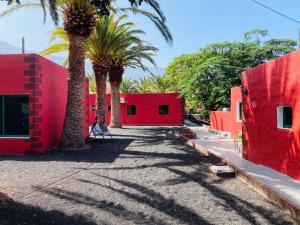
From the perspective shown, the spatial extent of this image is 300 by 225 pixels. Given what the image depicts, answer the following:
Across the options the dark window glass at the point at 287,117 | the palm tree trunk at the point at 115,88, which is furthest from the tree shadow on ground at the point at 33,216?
the palm tree trunk at the point at 115,88

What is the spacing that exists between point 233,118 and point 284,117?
1068 centimetres

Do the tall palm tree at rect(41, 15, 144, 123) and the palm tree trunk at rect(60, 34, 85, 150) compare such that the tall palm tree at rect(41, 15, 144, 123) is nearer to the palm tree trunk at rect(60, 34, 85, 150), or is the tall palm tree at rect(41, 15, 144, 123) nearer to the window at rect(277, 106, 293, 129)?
the palm tree trunk at rect(60, 34, 85, 150)

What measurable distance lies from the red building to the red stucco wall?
24.9 feet

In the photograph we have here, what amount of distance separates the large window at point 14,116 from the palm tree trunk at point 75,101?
1.61 metres

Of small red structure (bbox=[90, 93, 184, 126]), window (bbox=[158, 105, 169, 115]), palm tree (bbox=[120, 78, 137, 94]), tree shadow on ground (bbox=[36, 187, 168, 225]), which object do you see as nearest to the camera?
tree shadow on ground (bbox=[36, 187, 168, 225])

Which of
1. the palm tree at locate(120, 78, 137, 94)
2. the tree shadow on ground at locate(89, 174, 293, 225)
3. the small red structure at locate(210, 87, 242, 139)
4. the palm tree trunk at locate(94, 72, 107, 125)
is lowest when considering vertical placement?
the tree shadow on ground at locate(89, 174, 293, 225)

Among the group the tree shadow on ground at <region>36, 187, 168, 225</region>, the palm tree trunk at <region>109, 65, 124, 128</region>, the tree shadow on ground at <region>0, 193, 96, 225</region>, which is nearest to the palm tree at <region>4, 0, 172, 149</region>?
the tree shadow on ground at <region>36, 187, 168, 225</region>

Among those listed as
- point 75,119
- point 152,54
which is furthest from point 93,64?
point 75,119

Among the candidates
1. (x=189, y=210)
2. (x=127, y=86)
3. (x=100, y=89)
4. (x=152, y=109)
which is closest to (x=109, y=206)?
(x=189, y=210)

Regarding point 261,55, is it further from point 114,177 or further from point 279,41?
point 114,177

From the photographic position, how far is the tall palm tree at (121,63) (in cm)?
2516

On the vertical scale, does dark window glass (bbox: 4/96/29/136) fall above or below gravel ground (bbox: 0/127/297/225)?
above

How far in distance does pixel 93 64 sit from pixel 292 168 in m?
17.4

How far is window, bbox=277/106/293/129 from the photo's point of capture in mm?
8766
